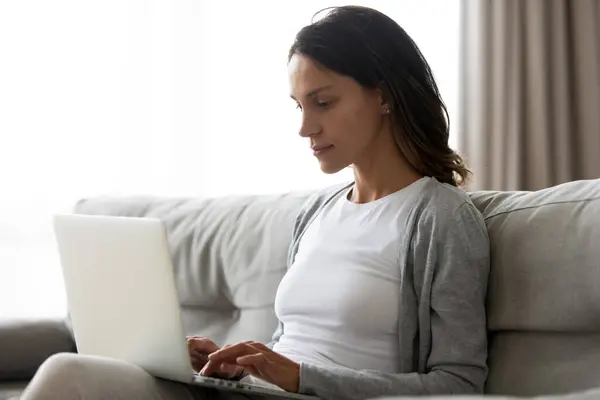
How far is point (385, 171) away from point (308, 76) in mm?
217

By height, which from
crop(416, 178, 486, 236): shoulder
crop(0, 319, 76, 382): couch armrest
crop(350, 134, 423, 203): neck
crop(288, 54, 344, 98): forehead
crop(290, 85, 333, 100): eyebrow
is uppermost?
crop(288, 54, 344, 98): forehead

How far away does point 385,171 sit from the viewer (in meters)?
1.58

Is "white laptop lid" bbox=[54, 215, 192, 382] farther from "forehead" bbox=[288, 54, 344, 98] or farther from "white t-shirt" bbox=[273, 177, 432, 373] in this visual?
"forehead" bbox=[288, 54, 344, 98]

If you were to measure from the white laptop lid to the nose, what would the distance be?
41cm

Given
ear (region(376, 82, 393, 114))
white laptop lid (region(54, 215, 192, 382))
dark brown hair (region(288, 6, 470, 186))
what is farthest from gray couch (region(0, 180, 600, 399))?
white laptop lid (region(54, 215, 192, 382))

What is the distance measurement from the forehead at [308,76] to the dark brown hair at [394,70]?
1 centimetres

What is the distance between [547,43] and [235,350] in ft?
6.16

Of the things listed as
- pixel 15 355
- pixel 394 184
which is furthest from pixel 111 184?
pixel 394 184

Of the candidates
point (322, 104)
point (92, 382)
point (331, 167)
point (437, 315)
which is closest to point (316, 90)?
point (322, 104)

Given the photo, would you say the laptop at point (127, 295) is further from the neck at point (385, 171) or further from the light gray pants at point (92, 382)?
the neck at point (385, 171)

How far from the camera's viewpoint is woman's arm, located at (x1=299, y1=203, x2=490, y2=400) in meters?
1.33

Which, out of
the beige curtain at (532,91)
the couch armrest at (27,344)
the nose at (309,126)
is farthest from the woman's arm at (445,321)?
the beige curtain at (532,91)

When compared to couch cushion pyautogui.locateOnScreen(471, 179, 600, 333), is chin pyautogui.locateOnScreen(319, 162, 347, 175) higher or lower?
higher

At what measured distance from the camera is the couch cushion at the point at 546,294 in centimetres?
135
